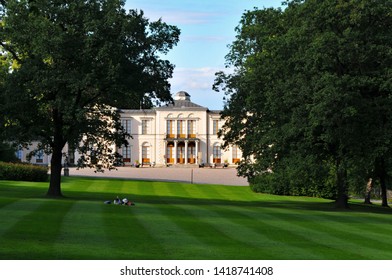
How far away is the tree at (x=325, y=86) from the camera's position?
30031 mm

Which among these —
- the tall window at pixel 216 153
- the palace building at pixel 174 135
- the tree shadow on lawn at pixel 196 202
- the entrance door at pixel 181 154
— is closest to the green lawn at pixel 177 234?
the tree shadow on lawn at pixel 196 202

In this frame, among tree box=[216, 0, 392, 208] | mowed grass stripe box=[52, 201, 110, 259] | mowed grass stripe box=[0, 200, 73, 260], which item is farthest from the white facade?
mowed grass stripe box=[52, 201, 110, 259]

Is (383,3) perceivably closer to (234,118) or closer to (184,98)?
(234,118)

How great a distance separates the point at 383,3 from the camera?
3158 cm

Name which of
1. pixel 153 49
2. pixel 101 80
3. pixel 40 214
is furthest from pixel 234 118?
pixel 40 214

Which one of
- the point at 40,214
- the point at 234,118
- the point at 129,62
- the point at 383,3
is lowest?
the point at 40,214

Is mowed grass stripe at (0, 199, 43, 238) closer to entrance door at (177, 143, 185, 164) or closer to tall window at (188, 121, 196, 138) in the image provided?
tall window at (188, 121, 196, 138)

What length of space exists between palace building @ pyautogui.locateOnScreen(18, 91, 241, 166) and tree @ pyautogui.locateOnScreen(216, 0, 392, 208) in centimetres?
8903

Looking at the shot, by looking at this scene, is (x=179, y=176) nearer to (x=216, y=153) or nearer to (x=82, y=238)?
(x=216, y=153)

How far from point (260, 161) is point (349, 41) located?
789cm

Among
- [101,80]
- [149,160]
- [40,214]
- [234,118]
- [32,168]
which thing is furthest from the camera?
[149,160]

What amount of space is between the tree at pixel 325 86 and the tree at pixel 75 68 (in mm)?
5627

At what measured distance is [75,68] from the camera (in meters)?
33.2

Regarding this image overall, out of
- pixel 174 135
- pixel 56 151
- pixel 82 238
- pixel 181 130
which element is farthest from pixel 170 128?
pixel 82 238
